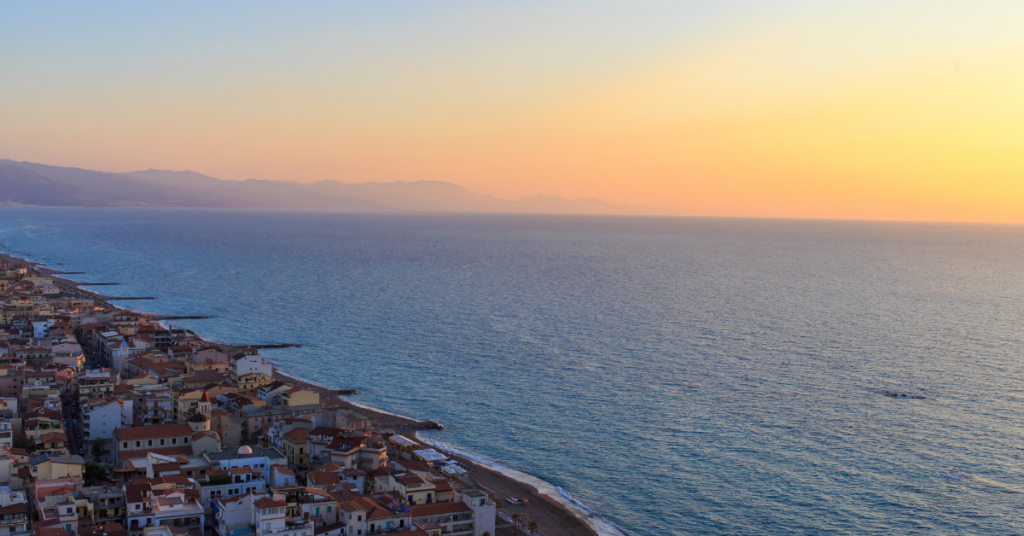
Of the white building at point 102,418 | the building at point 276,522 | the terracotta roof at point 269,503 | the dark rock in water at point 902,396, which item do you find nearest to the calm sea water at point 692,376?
the dark rock in water at point 902,396

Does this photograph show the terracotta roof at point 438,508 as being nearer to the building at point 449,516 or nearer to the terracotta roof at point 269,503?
the building at point 449,516

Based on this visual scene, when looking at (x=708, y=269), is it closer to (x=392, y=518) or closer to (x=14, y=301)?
(x=14, y=301)

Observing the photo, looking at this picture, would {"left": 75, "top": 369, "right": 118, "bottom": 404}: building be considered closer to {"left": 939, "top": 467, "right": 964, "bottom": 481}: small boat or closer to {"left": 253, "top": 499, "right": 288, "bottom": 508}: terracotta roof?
{"left": 253, "top": 499, "right": 288, "bottom": 508}: terracotta roof

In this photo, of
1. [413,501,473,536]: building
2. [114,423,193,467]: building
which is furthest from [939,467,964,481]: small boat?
[114,423,193,467]: building

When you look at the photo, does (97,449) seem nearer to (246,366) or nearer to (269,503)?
(246,366)

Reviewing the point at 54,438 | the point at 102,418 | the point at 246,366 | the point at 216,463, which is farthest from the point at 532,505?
the point at 246,366

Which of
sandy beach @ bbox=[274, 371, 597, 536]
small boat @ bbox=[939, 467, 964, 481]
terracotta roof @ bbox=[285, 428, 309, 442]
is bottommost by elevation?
sandy beach @ bbox=[274, 371, 597, 536]
